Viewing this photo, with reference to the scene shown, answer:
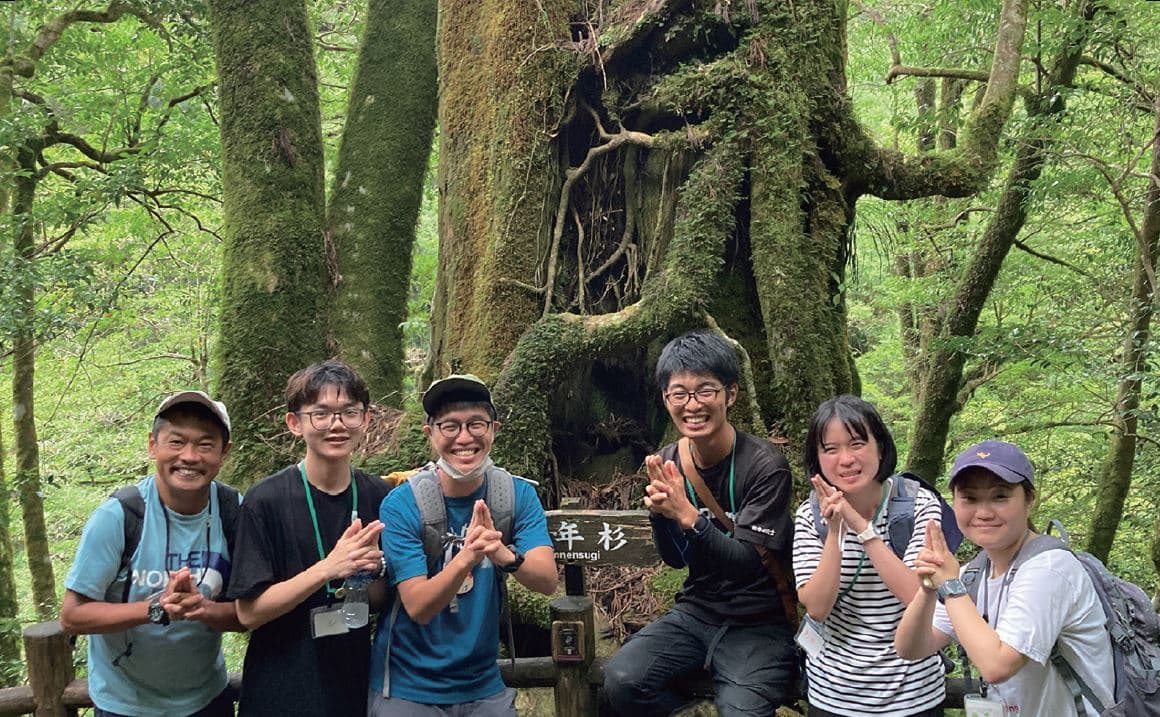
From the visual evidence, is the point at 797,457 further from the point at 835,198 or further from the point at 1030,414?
the point at 1030,414

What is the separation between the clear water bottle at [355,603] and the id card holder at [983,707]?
2.21 meters

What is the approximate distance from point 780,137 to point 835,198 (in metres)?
0.67

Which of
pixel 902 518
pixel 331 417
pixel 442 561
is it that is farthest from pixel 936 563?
pixel 331 417

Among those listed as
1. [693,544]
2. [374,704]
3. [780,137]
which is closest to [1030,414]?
[780,137]

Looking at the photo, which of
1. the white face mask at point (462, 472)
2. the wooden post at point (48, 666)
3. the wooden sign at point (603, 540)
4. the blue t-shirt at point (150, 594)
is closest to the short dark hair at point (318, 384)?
the white face mask at point (462, 472)

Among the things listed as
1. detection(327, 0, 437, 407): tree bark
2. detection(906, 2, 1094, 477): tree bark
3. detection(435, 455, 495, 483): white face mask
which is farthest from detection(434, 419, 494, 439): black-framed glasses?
detection(906, 2, 1094, 477): tree bark

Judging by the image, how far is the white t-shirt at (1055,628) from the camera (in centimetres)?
236

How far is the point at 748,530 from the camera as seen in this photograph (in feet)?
10.7

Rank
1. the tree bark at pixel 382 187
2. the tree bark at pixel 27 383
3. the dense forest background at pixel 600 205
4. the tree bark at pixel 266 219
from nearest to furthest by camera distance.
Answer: the dense forest background at pixel 600 205 → the tree bark at pixel 266 219 → the tree bark at pixel 382 187 → the tree bark at pixel 27 383

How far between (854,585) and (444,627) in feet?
5.29

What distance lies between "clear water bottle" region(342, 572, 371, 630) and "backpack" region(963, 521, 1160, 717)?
7.58 feet

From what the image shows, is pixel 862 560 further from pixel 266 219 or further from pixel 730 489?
pixel 266 219

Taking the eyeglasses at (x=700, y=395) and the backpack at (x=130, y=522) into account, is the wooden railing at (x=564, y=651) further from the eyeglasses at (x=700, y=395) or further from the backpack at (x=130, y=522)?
the backpack at (x=130, y=522)

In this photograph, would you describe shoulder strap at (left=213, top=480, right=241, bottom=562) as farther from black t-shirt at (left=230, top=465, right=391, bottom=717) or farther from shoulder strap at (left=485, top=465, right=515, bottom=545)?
shoulder strap at (left=485, top=465, right=515, bottom=545)
